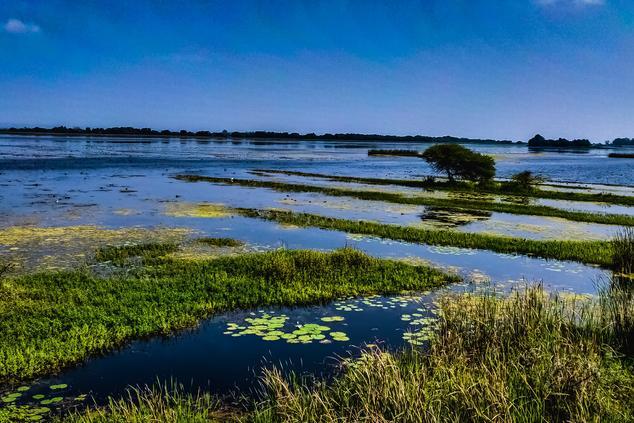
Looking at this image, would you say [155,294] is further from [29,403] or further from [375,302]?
[375,302]

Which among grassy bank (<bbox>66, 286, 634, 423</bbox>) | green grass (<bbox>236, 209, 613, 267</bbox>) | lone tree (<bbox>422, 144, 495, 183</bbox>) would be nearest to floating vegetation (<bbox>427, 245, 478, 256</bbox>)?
green grass (<bbox>236, 209, 613, 267</bbox>)

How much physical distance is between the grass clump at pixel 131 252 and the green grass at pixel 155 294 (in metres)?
0.19

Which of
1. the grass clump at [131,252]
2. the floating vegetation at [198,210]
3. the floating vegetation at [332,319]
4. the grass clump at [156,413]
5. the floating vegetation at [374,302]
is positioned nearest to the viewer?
the grass clump at [156,413]

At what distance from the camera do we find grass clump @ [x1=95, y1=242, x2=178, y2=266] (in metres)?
16.2

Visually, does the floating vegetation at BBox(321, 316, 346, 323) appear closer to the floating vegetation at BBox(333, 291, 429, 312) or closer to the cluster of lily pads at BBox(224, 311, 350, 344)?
the cluster of lily pads at BBox(224, 311, 350, 344)

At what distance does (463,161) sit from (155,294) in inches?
1532

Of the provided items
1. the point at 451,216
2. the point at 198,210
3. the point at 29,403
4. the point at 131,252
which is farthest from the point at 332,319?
the point at 451,216

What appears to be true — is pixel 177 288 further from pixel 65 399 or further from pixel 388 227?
pixel 388 227

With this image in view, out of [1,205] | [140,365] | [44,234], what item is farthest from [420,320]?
[1,205]

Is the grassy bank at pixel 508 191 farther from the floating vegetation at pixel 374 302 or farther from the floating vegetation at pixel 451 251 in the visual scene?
the floating vegetation at pixel 374 302

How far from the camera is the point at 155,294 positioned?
1252 cm

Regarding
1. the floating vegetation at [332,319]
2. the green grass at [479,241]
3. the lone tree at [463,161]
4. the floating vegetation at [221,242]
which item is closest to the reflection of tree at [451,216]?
the green grass at [479,241]

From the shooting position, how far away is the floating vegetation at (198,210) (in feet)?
88.1

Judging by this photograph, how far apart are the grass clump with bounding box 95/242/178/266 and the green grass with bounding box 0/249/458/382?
0.19 m
